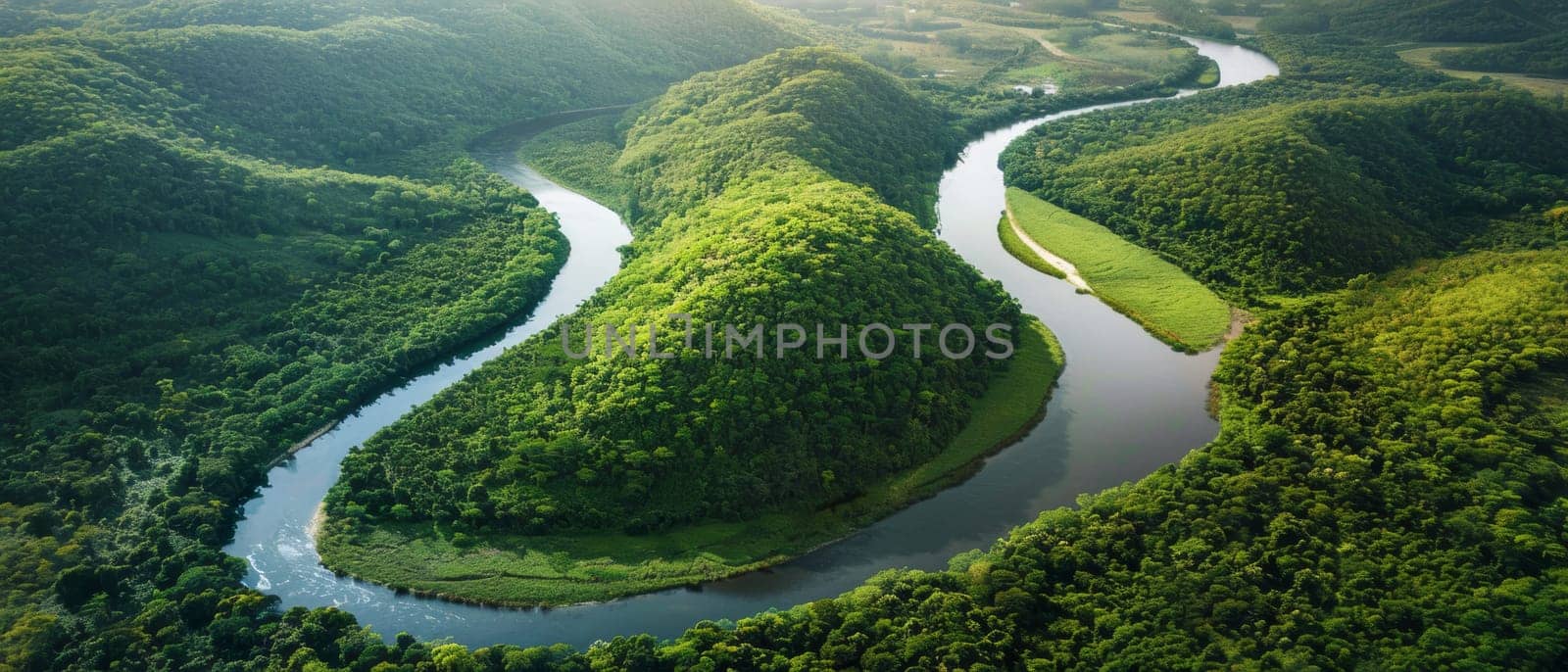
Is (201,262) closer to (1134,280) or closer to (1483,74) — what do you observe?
(1134,280)

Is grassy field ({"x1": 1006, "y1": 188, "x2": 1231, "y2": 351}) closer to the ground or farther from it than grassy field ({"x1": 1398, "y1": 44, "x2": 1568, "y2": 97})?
closer to the ground

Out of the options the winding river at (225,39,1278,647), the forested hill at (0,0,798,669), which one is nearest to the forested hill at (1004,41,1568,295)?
the winding river at (225,39,1278,647)

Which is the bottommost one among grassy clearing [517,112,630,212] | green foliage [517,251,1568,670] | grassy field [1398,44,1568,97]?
green foliage [517,251,1568,670]

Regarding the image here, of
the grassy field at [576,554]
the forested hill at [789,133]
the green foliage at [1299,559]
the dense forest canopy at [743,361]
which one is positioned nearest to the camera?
the green foliage at [1299,559]

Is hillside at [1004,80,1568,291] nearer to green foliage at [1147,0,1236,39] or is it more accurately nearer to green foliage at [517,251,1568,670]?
green foliage at [517,251,1568,670]

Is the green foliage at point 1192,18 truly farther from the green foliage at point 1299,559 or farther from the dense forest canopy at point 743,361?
the green foliage at point 1299,559

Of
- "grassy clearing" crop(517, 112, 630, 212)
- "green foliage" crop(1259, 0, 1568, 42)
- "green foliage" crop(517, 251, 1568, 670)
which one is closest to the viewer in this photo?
"green foliage" crop(517, 251, 1568, 670)

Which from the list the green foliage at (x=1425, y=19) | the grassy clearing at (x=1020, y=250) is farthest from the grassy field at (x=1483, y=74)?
the grassy clearing at (x=1020, y=250)
